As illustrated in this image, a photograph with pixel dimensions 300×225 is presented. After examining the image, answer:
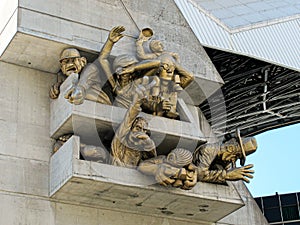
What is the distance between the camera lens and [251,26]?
30.6m

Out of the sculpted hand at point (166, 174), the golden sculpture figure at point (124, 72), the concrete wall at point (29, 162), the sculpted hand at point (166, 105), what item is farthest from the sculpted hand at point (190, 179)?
the golden sculpture figure at point (124, 72)

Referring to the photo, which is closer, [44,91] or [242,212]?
[44,91]

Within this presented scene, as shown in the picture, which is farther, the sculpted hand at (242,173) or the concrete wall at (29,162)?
the sculpted hand at (242,173)

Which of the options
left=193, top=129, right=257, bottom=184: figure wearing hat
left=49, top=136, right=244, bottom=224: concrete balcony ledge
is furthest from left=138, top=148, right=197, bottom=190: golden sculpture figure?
left=193, top=129, right=257, bottom=184: figure wearing hat

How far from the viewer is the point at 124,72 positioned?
659 inches

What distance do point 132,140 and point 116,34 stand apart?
7.60ft

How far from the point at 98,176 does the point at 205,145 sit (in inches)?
115

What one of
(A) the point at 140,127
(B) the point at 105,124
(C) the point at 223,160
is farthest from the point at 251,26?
(A) the point at 140,127

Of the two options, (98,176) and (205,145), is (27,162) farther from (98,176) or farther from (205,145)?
(205,145)

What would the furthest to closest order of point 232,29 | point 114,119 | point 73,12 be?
1. point 232,29
2. point 73,12
3. point 114,119

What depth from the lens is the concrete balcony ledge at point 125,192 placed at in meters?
15.2

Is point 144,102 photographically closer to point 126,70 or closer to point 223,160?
point 126,70

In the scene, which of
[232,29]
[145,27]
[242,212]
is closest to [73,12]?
[145,27]

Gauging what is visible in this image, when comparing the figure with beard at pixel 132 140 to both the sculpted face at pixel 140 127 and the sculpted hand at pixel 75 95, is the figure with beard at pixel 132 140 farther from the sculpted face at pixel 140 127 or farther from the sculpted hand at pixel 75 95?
the sculpted hand at pixel 75 95
